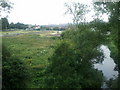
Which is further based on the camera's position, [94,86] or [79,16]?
[79,16]

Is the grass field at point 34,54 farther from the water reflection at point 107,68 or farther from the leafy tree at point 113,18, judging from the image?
the water reflection at point 107,68

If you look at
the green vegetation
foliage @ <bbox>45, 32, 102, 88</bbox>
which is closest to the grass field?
the green vegetation

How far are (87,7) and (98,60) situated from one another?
4190 mm

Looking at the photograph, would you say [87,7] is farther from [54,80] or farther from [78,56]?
[54,80]

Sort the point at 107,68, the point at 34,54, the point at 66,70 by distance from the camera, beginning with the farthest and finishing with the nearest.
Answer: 1. the point at 34,54
2. the point at 107,68
3. the point at 66,70

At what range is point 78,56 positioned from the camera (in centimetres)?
849

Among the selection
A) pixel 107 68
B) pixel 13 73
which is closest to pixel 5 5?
pixel 13 73

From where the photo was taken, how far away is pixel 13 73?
7.74m

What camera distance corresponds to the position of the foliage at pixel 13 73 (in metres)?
7.70

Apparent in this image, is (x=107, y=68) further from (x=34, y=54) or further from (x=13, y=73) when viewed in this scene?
(x=13, y=73)

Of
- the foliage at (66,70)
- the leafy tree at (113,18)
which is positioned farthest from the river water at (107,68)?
the foliage at (66,70)

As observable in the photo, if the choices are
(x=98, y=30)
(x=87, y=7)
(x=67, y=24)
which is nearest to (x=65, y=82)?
(x=98, y=30)

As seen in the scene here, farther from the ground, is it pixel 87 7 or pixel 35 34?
pixel 87 7

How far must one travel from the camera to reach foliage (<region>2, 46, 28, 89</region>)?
25.3 feet
